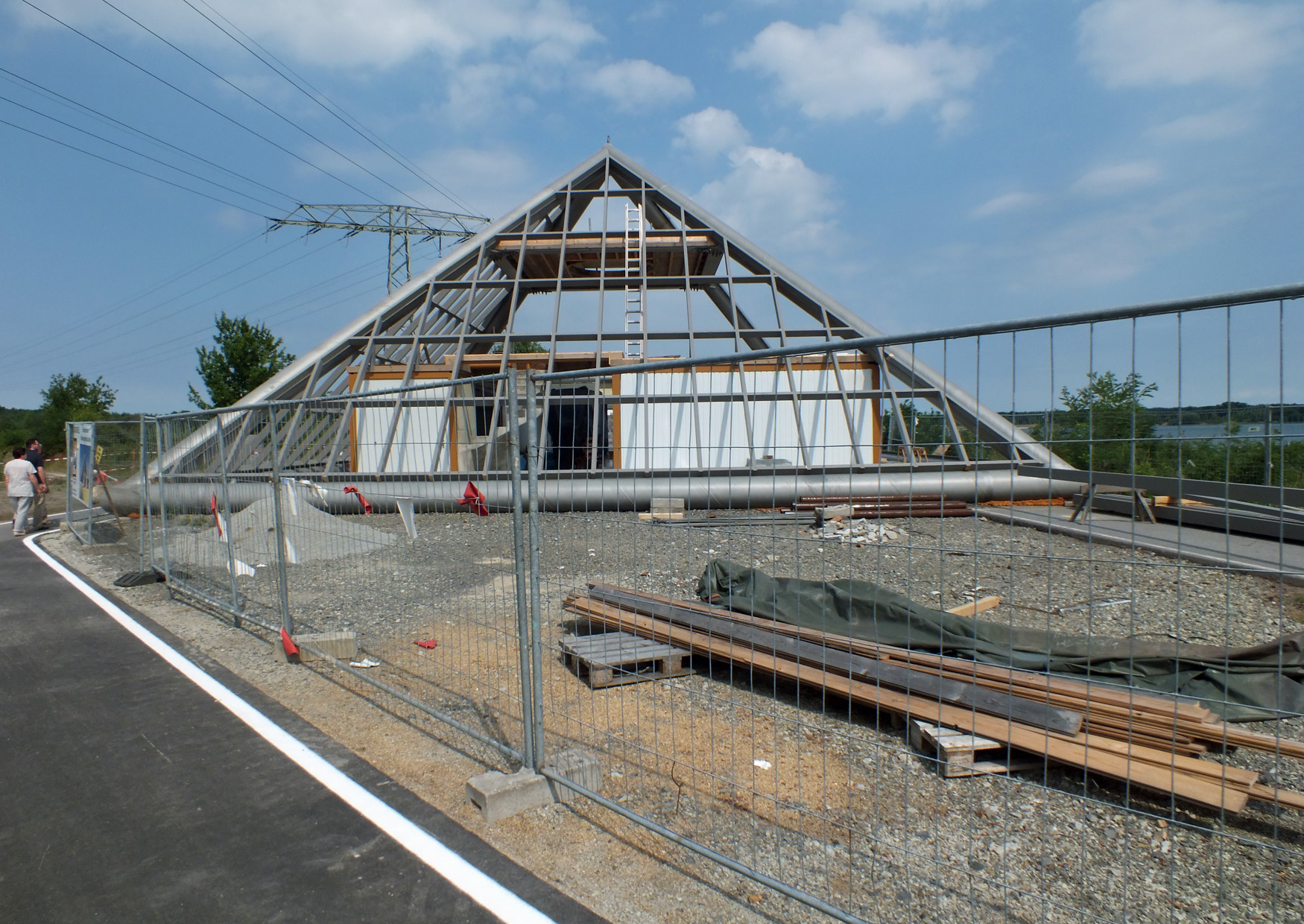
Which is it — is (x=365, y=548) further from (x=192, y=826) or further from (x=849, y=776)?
(x=849, y=776)

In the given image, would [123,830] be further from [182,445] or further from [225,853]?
[182,445]

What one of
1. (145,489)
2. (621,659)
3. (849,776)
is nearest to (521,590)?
(621,659)

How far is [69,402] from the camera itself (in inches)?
1961

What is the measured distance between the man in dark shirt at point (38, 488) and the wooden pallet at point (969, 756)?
1710 cm

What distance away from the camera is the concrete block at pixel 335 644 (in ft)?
19.4

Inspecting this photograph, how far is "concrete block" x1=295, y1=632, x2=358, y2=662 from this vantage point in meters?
5.91

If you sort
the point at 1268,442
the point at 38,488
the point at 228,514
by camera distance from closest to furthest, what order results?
the point at 1268,442
the point at 228,514
the point at 38,488

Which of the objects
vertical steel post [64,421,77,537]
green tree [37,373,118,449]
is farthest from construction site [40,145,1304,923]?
green tree [37,373,118,449]

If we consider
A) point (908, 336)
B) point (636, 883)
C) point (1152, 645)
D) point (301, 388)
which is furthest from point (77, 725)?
point (301, 388)

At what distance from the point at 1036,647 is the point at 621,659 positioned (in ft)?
8.78

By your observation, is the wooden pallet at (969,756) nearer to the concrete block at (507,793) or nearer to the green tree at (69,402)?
the concrete block at (507,793)

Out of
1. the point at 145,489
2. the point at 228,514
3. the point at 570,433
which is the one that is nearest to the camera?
the point at 570,433

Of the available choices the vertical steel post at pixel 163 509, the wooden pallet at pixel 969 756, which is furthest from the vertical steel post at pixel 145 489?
the wooden pallet at pixel 969 756

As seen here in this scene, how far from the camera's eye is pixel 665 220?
21406mm
